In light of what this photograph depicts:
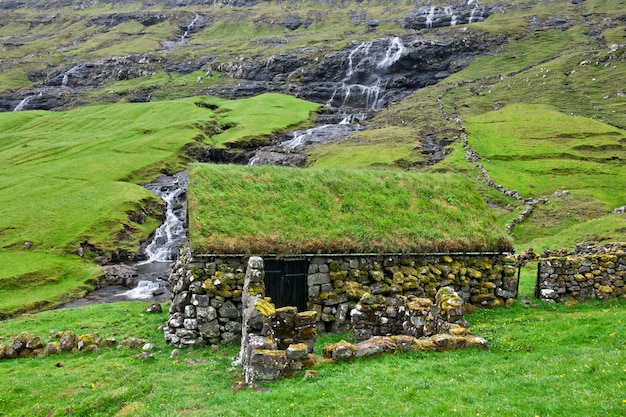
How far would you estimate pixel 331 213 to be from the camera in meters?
24.5

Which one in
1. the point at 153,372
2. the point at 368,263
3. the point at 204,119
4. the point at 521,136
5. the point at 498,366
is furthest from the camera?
the point at 204,119

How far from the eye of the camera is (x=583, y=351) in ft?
47.3

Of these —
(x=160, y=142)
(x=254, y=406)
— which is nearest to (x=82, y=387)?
(x=254, y=406)

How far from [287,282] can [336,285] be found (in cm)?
248

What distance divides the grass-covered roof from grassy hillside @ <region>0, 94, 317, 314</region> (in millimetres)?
25321

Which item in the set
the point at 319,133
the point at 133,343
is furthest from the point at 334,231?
the point at 319,133

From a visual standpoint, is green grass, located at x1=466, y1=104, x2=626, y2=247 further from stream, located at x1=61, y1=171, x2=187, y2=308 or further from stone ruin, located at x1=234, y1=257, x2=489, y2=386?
stream, located at x1=61, y1=171, x2=187, y2=308

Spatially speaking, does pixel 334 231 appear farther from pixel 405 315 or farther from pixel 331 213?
pixel 405 315

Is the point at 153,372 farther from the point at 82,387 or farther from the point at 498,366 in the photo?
the point at 498,366

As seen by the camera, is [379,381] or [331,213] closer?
[379,381]

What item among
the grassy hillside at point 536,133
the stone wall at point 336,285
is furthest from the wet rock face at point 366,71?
the stone wall at point 336,285

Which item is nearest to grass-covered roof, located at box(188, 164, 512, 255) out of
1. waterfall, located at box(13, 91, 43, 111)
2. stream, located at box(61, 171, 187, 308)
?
stream, located at box(61, 171, 187, 308)

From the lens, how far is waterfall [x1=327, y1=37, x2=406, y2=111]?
157m

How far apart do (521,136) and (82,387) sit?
97353 mm
